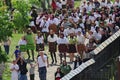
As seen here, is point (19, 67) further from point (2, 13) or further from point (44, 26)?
point (44, 26)

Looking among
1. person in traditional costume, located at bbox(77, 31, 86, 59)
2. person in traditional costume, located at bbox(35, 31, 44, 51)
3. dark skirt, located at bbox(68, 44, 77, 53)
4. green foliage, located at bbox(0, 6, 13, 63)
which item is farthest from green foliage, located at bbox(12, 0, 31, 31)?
green foliage, located at bbox(0, 6, 13, 63)

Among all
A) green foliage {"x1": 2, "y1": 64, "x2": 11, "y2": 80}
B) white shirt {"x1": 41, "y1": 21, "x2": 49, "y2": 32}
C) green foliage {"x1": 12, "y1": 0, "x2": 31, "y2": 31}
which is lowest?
green foliage {"x1": 2, "y1": 64, "x2": 11, "y2": 80}

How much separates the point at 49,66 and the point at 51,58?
1234 mm

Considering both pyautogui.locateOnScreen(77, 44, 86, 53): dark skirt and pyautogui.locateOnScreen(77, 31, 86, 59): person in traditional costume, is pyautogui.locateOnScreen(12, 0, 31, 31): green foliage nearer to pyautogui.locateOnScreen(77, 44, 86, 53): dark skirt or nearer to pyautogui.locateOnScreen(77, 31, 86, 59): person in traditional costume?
pyautogui.locateOnScreen(77, 31, 86, 59): person in traditional costume

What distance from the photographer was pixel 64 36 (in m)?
24.5

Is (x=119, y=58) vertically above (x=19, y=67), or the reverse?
(x=119, y=58)

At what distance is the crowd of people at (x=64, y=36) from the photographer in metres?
19.9

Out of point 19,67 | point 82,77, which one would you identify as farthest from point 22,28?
point 82,77

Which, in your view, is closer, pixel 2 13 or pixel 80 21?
pixel 2 13

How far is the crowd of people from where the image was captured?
65.4 feet

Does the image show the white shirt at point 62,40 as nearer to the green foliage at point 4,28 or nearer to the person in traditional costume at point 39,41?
the person in traditional costume at point 39,41

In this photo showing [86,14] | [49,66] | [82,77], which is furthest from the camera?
[86,14]

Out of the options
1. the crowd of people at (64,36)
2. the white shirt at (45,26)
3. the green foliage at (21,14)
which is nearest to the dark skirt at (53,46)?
the crowd of people at (64,36)

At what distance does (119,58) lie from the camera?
8.94 m
